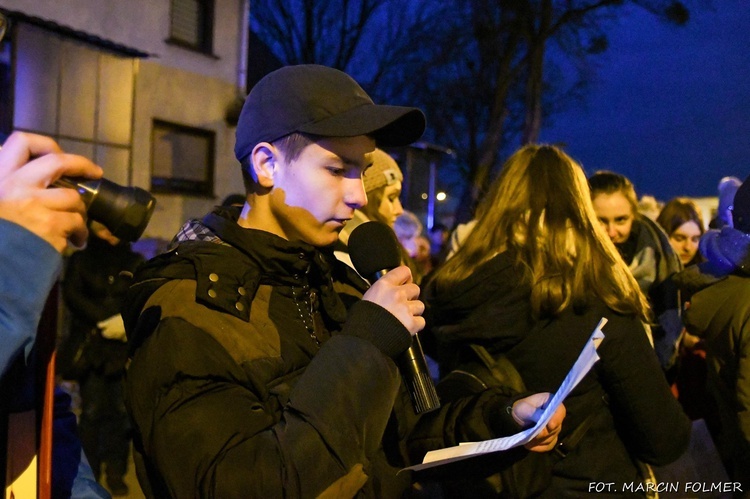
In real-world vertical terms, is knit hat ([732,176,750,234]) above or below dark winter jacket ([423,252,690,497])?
above

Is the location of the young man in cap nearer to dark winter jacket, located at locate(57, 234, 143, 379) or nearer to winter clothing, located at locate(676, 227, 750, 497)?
winter clothing, located at locate(676, 227, 750, 497)

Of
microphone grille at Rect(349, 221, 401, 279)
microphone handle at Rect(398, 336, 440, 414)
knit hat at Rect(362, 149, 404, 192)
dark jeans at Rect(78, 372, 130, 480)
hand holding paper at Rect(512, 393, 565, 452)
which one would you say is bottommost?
dark jeans at Rect(78, 372, 130, 480)

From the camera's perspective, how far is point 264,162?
1.75 metres

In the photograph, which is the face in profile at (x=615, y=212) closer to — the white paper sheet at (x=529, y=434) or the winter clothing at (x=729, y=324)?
the winter clothing at (x=729, y=324)

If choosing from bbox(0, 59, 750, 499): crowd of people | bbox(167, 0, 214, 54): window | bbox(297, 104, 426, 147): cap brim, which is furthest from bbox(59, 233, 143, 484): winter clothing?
bbox(167, 0, 214, 54): window

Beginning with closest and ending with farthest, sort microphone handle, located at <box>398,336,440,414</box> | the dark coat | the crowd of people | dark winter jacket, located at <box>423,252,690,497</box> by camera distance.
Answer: the crowd of people < microphone handle, located at <box>398,336,440,414</box> < dark winter jacket, located at <box>423,252,690,497</box> < the dark coat

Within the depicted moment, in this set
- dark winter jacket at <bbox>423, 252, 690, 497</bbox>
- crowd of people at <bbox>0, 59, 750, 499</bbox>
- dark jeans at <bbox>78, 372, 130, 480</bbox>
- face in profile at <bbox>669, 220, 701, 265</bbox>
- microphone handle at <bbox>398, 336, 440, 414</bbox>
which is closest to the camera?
crowd of people at <bbox>0, 59, 750, 499</bbox>

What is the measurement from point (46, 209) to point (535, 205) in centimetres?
187

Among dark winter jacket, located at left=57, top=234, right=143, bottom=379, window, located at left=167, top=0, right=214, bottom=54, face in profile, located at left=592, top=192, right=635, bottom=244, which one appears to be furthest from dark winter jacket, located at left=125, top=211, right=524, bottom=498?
window, located at left=167, top=0, right=214, bottom=54

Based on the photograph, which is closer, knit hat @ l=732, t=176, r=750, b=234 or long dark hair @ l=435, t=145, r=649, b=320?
long dark hair @ l=435, t=145, r=649, b=320

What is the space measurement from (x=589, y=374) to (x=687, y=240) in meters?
3.68

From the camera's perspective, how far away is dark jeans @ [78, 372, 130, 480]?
5008 mm

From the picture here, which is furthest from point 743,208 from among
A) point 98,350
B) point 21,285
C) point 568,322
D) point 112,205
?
point 98,350

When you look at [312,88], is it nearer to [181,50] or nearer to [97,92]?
[97,92]
